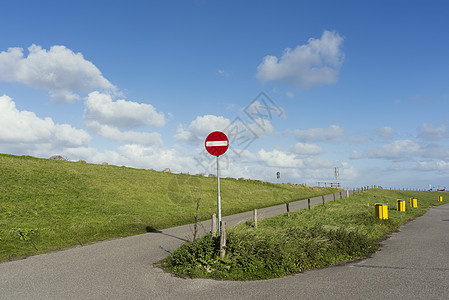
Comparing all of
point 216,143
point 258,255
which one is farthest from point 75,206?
point 258,255

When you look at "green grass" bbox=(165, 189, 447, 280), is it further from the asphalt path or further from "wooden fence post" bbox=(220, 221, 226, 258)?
the asphalt path

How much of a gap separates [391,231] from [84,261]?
1415 cm

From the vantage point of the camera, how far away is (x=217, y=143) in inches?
392

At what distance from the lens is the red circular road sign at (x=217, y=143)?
9.91 meters

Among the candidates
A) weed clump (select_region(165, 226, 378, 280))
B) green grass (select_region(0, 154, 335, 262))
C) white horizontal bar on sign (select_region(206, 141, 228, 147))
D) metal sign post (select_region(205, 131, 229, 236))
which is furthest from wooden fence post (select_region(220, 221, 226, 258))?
green grass (select_region(0, 154, 335, 262))

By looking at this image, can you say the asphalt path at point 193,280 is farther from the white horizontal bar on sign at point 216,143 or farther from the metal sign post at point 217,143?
the white horizontal bar on sign at point 216,143

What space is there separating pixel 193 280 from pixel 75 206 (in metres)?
16.5

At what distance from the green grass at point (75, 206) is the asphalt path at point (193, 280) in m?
2.94

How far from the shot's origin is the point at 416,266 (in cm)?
866

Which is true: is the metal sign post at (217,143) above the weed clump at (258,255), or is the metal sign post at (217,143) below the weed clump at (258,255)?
above

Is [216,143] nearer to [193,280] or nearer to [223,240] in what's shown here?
[223,240]

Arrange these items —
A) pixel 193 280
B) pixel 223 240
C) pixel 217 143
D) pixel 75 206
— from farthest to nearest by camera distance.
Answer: pixel 75 206 → pixel 217 143 → pixel 223 240 → pixel 193 280

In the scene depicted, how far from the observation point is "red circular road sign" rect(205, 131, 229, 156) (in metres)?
9.91

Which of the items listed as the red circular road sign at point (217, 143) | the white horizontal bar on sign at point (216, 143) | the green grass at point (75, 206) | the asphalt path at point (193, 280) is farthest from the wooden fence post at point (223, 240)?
the green grass at point (75, 206)
